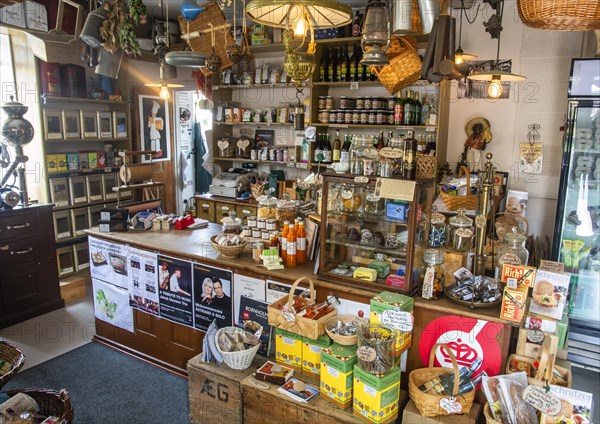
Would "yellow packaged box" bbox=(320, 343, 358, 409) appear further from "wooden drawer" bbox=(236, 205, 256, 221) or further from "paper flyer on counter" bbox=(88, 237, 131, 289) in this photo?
"wooden drawer" bbox=(236, 205, 256, 221)

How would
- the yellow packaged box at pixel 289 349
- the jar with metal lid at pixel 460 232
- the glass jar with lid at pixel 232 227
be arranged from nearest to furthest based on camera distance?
the jar with metal lid at pixel 460 232 < the yellow packaged box at pixel 289 349 < the glass jar with lid at pixel 232 227

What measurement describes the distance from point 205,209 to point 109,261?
2.44 m

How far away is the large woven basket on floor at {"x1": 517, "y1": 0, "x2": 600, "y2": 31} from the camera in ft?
5.41

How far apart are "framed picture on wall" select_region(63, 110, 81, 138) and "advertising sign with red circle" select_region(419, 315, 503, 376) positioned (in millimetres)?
4606

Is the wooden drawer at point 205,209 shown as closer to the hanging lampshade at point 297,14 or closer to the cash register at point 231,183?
the cash register at point 231,183

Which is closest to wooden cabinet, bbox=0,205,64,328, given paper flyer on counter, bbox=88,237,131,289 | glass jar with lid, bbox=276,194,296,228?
paper flyer on counter, bbox=88,237,131,289

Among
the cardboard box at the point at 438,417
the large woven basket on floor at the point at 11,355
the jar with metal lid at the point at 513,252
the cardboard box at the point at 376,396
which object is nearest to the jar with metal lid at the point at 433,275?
the jar with metal lid at the point at 513,252

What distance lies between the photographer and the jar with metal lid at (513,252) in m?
2.43

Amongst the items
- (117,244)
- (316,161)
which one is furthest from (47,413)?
(316,161)

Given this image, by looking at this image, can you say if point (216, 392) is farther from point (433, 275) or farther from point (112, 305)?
point (112, 305)

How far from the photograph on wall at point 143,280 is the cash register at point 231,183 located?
2.43m

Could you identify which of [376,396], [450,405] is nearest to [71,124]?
[376,396]

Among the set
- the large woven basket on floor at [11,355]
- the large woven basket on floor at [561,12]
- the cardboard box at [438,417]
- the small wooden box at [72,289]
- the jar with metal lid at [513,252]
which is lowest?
the small wooden box at [72,289]

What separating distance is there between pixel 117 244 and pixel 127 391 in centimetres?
111
